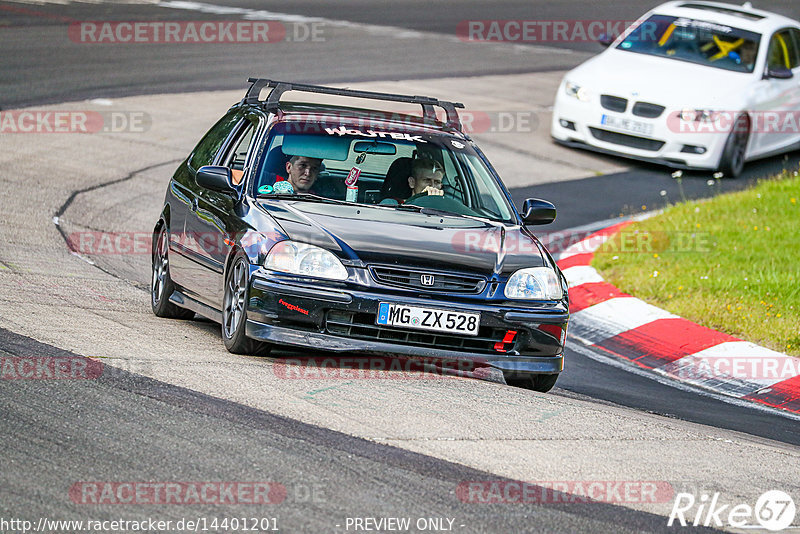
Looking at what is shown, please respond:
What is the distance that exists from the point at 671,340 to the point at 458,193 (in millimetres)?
2422

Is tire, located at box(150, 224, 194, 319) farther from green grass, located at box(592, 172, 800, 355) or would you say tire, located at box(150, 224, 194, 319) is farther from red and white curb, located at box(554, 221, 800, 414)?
green grass, located at box(592, 172, 800, 355)

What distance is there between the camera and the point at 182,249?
28.5 ft

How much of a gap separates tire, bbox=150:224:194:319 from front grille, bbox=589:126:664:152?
28.5 ft

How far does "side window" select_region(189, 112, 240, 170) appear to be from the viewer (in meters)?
9.16

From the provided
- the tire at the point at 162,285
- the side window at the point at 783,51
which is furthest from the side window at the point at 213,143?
the side window at the point at 783,51

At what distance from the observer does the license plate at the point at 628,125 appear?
53.8 feet

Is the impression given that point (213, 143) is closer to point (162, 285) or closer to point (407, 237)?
point (162, 285)

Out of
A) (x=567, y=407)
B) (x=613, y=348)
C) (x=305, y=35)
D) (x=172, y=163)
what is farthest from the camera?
(x=305, y=35)

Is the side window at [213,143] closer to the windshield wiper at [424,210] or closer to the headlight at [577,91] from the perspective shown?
the windshield wiper at [424,210]

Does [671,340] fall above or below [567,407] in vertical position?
below

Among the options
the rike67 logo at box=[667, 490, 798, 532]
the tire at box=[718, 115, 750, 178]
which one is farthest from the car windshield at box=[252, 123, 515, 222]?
the tire at box=[718, 115, 750, 178]

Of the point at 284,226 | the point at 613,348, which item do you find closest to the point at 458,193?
the point at 284,226

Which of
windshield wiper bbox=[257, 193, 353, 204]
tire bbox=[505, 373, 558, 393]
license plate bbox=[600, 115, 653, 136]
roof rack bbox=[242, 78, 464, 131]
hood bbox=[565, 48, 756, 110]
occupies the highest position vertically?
roof rack bbox=[242, 78, 464, 131]

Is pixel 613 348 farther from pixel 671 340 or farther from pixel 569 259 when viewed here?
pixel 569 259
